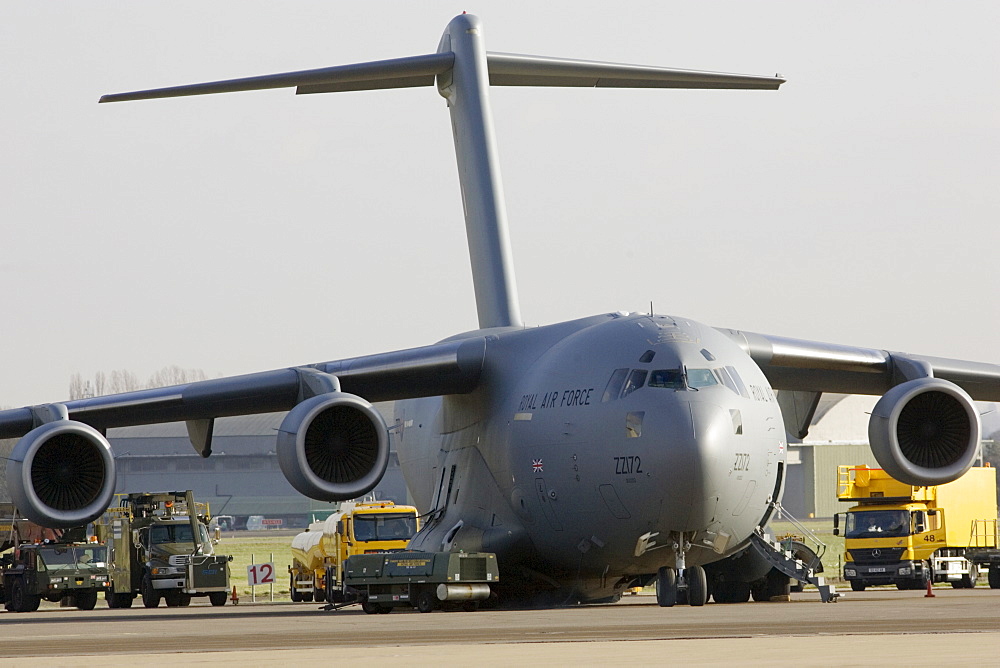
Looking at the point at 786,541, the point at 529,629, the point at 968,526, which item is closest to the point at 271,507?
the point at 968,526

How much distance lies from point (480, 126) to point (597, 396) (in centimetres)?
787

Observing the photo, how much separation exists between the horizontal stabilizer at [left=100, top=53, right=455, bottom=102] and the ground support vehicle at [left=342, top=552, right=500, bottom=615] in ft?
22.9

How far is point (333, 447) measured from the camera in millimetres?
20359

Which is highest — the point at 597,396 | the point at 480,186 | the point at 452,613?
the point at 480,186

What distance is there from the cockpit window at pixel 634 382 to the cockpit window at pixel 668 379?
0.12m

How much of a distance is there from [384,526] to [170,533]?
3.87 meters

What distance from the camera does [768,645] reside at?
1162 cm

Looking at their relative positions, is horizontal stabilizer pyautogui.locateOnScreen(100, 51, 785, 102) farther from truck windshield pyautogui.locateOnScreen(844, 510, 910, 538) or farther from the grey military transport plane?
truck windshield pyautogui.locateOnScreen(844, 510, 910, 538)

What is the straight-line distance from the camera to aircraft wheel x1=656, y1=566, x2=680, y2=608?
768 inches

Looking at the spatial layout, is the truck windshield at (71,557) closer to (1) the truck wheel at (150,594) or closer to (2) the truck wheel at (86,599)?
(2) the truck wheel at (86,599)

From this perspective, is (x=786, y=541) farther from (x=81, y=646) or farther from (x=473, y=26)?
(x=81, y=646)

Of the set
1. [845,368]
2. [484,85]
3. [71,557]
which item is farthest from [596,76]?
[71,557]

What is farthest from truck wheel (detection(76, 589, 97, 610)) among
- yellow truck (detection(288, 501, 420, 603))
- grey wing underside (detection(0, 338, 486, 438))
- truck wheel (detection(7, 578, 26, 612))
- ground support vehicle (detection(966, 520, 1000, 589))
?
ground support vehicle (detection(966, 520, 1000, 589))

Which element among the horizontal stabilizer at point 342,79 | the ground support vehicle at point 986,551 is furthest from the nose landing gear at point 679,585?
the ground support vehicle at point 986,551
